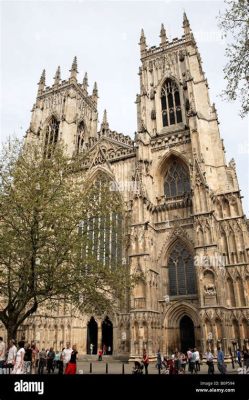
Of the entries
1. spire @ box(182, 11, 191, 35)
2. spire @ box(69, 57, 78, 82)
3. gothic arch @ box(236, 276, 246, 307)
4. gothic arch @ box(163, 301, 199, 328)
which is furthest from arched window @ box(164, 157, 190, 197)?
spire @ box(69, 57, 78, 82)

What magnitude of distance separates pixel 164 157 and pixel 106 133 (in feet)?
26.7

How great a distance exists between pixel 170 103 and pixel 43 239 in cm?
2506

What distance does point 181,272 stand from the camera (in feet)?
82.1

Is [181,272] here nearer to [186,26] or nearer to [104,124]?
[104,124]

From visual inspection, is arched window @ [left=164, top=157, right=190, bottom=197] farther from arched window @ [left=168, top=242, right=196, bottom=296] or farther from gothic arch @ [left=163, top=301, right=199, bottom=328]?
gothic arch @ [left=163, top=301, right=199, bottom=328]

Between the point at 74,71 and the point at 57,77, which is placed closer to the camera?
the point at 74,71

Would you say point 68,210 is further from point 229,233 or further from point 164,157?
point 164,157

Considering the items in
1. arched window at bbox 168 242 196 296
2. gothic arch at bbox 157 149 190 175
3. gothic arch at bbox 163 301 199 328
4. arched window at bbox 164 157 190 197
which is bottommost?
gothic arch at bbox 163 301 199 328

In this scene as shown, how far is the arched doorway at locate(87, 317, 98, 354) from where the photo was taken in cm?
2576

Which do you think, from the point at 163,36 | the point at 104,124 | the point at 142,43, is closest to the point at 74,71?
the point at 142,43

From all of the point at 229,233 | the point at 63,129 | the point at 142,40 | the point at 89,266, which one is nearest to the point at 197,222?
the point at 229,233

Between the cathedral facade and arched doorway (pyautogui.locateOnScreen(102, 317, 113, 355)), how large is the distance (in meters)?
0.08

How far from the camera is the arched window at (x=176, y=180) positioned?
28.5 m

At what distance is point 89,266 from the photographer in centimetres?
1548
